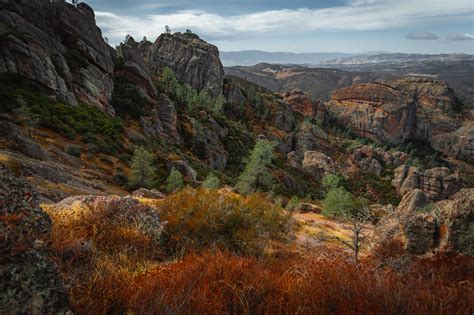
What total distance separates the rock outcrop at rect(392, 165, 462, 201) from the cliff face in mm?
76282

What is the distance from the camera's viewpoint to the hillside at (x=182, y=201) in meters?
4.26

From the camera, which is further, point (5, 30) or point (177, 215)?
point (5, 30)

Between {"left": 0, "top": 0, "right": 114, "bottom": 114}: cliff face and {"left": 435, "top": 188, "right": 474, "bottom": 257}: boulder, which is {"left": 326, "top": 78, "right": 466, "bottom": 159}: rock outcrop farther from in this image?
{"left": 435, "top": 188, "right": 474, "bottom": 257}: boulder

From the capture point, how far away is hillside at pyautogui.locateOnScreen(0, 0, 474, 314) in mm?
4258

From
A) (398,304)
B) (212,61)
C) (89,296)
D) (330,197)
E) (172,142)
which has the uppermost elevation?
(212,61)

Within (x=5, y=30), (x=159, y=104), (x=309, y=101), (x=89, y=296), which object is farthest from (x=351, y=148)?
(x=89, y=296)

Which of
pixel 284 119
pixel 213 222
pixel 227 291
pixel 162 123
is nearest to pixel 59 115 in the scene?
pixel 162 123

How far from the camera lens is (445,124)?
175 m

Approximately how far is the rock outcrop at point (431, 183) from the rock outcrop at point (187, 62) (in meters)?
71.4

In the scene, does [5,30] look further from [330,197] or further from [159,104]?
[330,197]

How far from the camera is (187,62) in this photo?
4872 inches

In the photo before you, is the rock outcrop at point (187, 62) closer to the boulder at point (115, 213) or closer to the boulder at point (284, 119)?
the boulder at point (284, 119)

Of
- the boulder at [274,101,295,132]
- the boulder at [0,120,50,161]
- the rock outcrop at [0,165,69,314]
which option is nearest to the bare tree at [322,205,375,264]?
the rock outcrop at [0,165,69,314]

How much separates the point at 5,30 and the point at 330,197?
53.5m
